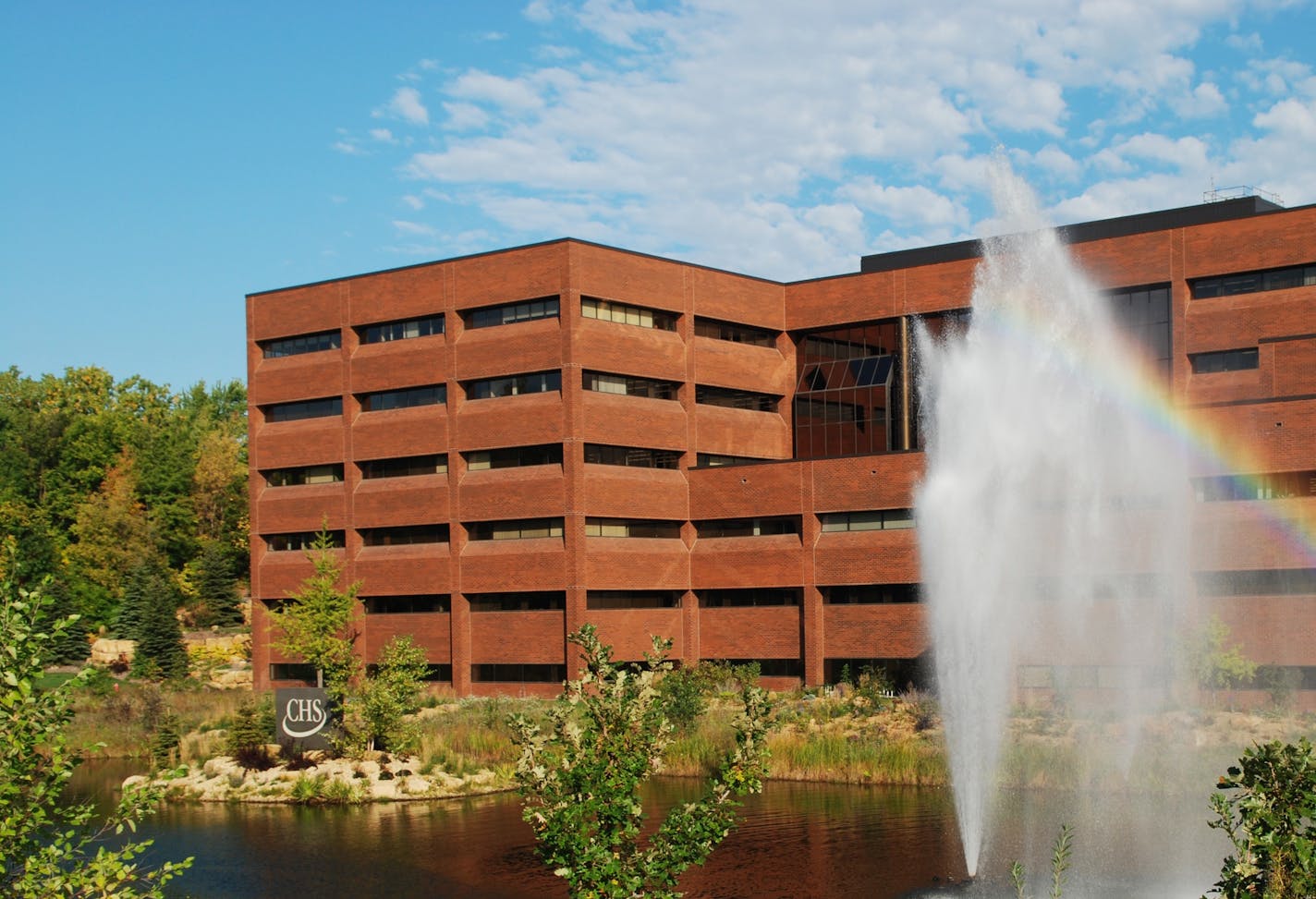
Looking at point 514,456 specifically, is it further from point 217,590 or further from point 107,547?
point 107,547

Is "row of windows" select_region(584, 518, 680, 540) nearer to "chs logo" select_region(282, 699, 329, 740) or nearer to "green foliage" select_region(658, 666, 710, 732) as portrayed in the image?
"green foliage" select_region(658, 666, 710, 732)

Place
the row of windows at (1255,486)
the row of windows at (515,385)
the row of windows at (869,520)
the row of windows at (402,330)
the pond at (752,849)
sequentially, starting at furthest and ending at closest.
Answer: the row of windows at (402,330)
the row of windows at (515,385)
the row of windows at (869,520)
the row of windows at (1255,486)
the pond at (752,849)

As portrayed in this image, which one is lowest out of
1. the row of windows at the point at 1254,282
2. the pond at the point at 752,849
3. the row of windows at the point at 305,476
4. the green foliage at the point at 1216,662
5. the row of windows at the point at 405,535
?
the pond at the point at 752,849

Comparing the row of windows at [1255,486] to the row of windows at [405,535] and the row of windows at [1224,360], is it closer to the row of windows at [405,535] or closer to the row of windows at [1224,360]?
the row of windows at [1224,360]

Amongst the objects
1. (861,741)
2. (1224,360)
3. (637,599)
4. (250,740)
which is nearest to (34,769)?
(250,740)

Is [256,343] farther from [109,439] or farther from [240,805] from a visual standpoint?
[109,439]

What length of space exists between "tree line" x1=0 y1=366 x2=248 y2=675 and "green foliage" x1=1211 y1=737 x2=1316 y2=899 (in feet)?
245

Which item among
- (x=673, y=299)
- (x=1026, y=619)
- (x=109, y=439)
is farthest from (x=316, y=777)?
(x=109, y=439)

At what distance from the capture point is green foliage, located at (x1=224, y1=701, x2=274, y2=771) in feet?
143

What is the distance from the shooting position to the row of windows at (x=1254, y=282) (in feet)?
181

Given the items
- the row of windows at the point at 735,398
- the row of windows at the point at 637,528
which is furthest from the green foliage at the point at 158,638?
the row of windows at the point at 735,398

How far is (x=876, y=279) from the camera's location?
2566 inches

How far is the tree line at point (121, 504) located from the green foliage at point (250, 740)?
37240 millimetres

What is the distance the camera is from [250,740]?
44688mm
